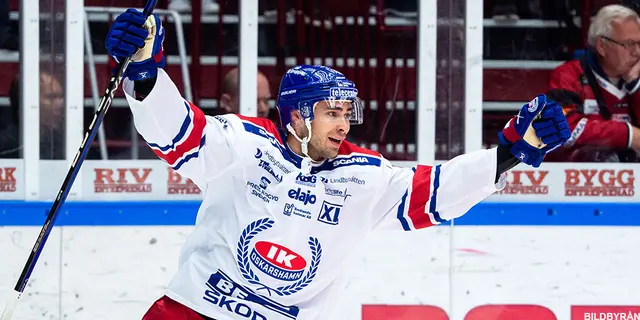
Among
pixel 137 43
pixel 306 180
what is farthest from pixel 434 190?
pixel 137 43

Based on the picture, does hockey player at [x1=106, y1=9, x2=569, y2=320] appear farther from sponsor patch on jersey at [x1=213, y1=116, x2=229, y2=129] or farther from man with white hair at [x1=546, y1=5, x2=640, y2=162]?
man with white hair at [x1=546, y1=5, x2=640, y2=162]

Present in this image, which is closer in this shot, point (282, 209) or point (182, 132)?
point (182, 132)

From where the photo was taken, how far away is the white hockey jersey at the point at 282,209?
116 inches

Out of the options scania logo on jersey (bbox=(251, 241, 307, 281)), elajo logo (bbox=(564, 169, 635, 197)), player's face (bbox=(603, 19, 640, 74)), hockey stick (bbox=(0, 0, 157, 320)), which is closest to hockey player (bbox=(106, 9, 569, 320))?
scania logo on jersey (bbox=(251, 241, 307, 281))

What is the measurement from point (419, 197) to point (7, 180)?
1.52m

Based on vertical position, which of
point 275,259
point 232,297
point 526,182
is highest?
point 526,182

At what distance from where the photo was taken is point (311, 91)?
9.84 feet

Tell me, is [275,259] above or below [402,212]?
below

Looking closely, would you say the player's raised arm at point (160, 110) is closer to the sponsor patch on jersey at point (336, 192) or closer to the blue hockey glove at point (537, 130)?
the sponsor patch on jersey at point (336, 192)

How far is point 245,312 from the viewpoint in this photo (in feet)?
9.83

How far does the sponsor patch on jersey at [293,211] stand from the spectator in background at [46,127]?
121 centimetres

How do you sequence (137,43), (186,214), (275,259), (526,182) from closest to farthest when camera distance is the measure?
(137,43)
(275,259)
(186,214)
(526,182)

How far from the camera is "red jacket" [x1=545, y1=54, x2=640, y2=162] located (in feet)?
13.3

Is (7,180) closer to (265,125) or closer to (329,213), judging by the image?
(265,125)
